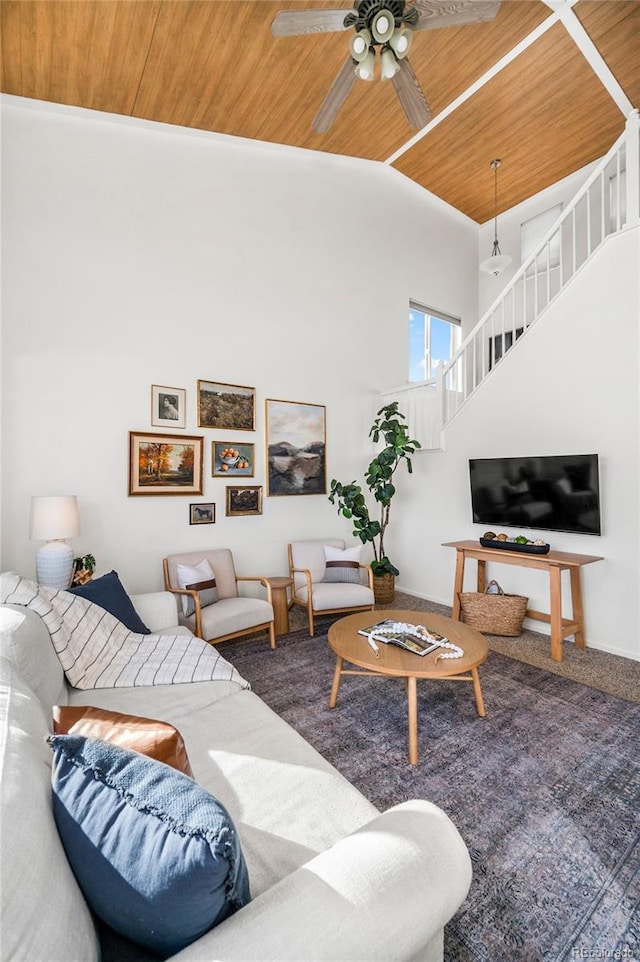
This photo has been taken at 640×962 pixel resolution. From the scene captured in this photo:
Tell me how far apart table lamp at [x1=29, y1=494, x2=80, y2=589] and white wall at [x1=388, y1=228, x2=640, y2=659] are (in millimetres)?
3703

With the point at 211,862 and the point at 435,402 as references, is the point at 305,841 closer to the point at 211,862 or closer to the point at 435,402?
the point at 211,862

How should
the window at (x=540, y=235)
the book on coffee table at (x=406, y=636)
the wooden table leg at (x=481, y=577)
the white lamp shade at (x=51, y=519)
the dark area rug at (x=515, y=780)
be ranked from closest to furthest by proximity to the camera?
the dark area rug at (x=515, y=780)
the book on coffee table at (x=406, y=636)
the white lamp shade at (x=51, y=519)
the wooden table leg at (x=481, y=577)
the window at (x=540, y=235)

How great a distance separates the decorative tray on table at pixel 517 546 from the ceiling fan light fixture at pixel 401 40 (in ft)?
11.2

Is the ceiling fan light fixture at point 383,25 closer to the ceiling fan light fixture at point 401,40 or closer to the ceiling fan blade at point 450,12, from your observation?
the ceiling fan light fixture at point 401,40

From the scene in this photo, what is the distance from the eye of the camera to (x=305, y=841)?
3.84 ft

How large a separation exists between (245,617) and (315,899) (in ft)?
8.70

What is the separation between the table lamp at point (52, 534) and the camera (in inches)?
115

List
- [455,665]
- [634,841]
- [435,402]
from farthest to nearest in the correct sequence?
[435,402], [455,665], [634,841]

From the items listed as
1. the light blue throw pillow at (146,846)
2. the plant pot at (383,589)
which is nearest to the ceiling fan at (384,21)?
the light blue throw pillow at (146,846)

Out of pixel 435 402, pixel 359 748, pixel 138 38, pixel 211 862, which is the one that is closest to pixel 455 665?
pixel 359 748

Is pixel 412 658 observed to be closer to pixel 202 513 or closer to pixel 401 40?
pixel 202 513

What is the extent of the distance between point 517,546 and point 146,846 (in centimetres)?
354

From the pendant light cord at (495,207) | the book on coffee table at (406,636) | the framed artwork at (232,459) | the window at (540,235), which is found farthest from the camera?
the window at (540,235)

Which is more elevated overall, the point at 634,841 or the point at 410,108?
the point at 410,108
